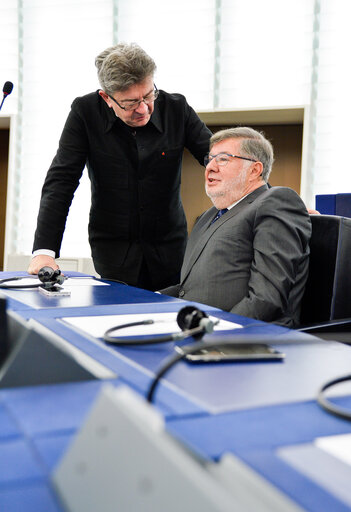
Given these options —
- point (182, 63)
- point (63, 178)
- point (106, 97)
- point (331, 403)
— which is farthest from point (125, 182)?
point (182, 63)

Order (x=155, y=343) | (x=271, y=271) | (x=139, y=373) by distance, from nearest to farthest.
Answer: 1. (x=139, y=373)
2. (x=155, y=343)
3. (x=271, y=271)

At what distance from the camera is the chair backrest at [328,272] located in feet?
5.40

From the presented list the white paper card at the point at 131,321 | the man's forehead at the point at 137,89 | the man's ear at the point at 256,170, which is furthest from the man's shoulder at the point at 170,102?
the white paper card at the point at 131,321

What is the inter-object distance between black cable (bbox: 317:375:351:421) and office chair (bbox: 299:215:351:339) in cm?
91

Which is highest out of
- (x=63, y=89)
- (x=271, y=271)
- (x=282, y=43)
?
(x=282, y=43)

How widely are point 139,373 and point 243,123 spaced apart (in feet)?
8.71

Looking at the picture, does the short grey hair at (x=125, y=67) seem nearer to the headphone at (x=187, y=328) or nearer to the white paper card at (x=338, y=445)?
the headphone at (x=187, y=328)

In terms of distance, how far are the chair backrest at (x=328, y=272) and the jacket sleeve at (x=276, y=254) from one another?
0.05 metres

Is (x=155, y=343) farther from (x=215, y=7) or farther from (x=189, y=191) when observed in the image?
(x=215, y=7)

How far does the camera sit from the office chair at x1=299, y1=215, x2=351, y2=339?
165cm

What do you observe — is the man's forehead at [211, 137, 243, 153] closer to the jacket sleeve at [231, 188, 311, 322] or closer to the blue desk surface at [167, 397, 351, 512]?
the jacket sleeve at [231, 188, 311, 322]

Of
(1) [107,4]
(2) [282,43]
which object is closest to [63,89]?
(1) [107,4]

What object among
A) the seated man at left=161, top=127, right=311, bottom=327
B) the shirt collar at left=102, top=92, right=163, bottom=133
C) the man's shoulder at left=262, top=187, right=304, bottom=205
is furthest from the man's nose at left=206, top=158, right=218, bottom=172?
the shirt collar at left=102, top=92, right=163, bottom=133

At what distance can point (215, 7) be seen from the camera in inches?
170
